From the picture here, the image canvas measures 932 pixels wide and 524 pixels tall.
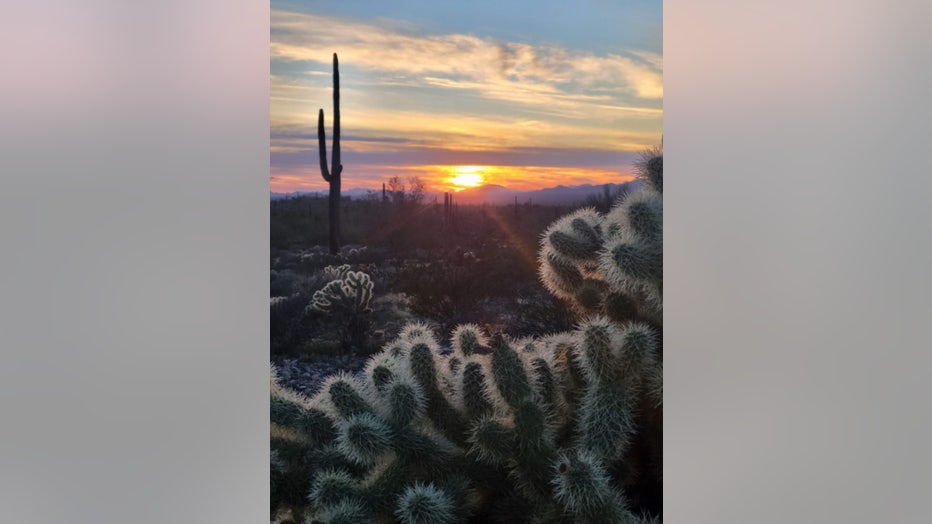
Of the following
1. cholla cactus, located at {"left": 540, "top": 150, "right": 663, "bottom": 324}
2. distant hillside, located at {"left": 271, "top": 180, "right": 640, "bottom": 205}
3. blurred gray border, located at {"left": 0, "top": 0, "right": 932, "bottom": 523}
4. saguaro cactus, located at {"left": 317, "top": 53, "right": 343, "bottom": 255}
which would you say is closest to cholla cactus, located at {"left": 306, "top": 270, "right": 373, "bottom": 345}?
saguaro cactus, located at {"left": 317, "top": 53, "right": 343, "bottom": 255}

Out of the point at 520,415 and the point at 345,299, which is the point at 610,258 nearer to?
the point at 520,415
